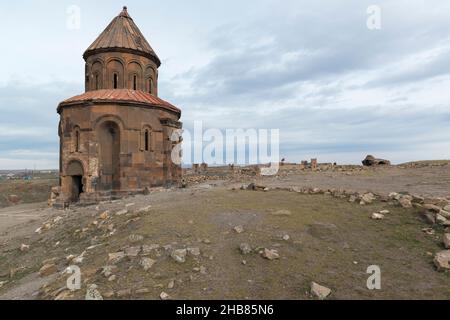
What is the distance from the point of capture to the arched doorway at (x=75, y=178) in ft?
52.4

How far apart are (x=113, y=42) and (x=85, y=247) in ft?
46.9

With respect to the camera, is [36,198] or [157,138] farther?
[36,198]

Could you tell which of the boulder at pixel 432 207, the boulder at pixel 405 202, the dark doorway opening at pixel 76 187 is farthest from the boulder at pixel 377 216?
the dark doorway opening at pixel 76 187

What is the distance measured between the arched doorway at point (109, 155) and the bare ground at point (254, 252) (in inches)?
282

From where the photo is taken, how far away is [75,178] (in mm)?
16422

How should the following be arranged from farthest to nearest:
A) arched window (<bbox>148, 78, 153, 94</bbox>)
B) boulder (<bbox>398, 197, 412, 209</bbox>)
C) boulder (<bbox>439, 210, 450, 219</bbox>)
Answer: arched window (<bbox>148, 78, 153, 94</bbox>)
boulder (<bbox>398, 197, 412, 209</bbox>)
boulder (<bbox>439, 210, 450, 219</bbox>)

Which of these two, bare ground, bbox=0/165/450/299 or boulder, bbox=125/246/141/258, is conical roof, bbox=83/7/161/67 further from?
boulder, bbox=125/246/141/258

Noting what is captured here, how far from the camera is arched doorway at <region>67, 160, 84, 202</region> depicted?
16.0m

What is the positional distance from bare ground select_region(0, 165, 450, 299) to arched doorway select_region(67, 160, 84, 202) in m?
7.63

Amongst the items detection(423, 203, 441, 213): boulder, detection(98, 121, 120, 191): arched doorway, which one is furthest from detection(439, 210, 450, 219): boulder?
detection(98, 121, 120, 191): arched doorway
